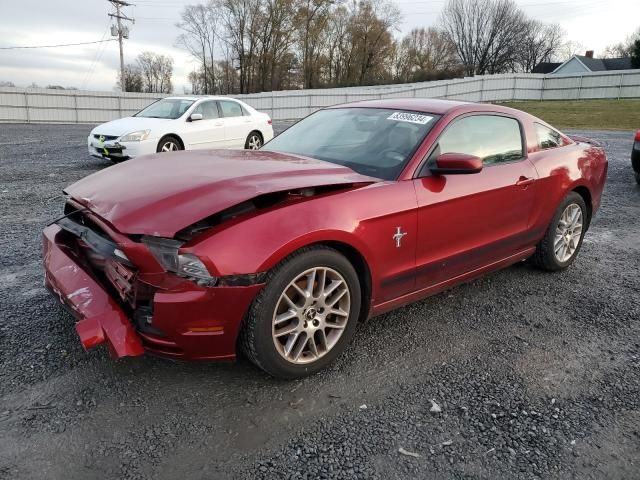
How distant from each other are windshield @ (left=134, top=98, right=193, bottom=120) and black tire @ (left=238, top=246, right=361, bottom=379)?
28.2 ft

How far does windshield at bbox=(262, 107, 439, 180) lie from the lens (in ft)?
10.7

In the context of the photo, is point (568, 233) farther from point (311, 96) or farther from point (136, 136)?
point (311, 96)

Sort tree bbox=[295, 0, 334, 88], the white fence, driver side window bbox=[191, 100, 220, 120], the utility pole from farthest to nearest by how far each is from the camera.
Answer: tree bbox=[295, 0, 334, 88]
the utility pole
the white fence
driver side window bbox=[191, 100, 220, 120]

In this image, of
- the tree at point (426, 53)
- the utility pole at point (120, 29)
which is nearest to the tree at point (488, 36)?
the tree at point (426, 53)

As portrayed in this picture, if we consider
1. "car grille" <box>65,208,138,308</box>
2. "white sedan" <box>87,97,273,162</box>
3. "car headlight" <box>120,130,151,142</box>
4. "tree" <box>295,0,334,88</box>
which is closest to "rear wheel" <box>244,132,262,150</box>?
"white sedan" <box>87,97,273,162</box>

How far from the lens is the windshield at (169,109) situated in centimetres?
1045

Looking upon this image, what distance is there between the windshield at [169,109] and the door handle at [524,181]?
8132mm

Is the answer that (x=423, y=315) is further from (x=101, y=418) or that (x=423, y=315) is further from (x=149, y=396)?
(x=101, y=418)

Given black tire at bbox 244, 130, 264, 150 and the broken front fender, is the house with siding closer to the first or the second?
black tire at bbox 244, 130, 264, 150

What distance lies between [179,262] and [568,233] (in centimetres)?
361

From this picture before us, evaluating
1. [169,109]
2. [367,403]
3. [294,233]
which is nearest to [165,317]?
[294,233]

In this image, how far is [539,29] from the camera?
7669 cm

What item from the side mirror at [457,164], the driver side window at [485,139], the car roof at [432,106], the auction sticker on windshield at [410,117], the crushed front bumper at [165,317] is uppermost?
the car roof at [432,106]

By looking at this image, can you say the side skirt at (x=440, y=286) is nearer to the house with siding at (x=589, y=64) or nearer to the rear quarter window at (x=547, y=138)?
the rear quarter window at (x=547, y=138)
